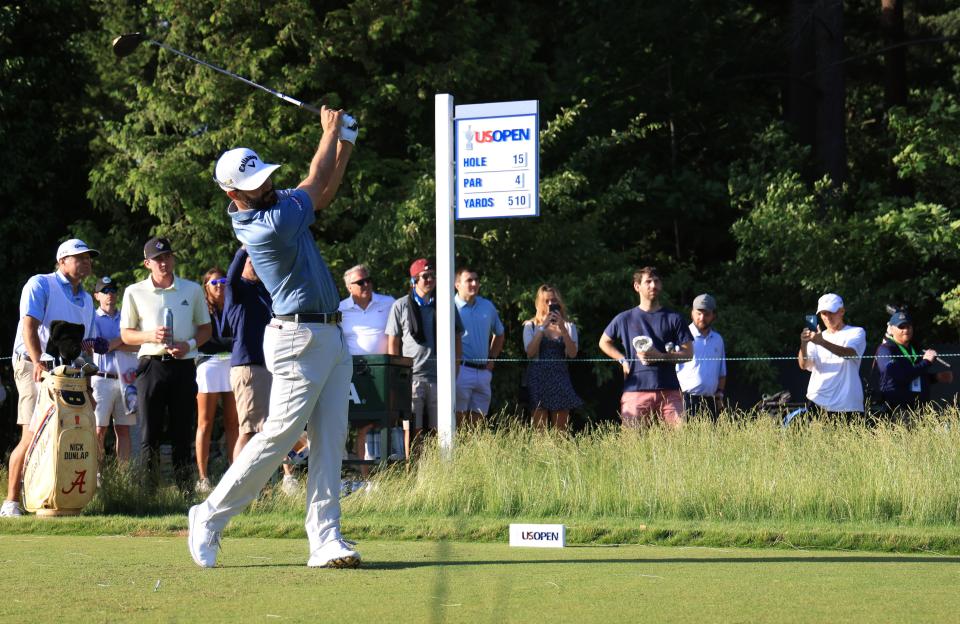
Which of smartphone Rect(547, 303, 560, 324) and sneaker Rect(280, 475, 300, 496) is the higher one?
smartphone Rect(547, 303, 560, 324)

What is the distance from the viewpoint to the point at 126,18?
22.8 meters

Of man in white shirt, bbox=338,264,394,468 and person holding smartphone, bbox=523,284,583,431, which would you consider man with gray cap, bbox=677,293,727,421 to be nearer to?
person holding smartphone, bbox=523,284,583,431

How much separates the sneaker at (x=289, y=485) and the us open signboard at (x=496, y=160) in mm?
2563

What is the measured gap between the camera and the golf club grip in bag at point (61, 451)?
963 cm

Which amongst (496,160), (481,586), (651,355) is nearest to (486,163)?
(496,160)

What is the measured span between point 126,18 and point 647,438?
15301 millimetres

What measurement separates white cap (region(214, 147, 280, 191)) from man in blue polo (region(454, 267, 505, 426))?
615cm

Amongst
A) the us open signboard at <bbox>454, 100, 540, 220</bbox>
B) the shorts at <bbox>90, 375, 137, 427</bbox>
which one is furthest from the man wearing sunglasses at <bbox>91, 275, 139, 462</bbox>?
the us open signboard at <bbox>454, 100, 540, 220</bbox>

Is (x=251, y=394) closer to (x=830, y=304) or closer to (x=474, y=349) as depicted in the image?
(x=474, y=349)

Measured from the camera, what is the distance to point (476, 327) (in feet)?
42.7

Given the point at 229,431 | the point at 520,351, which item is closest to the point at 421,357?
the point at 229,431

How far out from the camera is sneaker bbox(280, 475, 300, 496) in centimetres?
1013

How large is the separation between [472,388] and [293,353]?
240 inches

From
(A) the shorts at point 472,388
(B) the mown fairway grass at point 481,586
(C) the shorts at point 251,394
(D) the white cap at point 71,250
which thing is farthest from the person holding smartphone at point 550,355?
(B) the mown fairway grass at point 481,586
